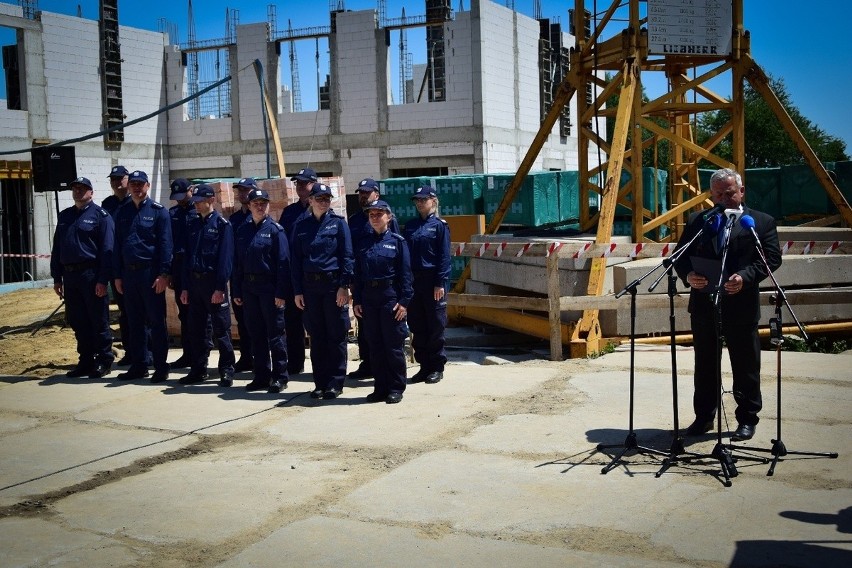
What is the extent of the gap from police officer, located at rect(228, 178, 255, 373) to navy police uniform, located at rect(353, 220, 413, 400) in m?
1.78

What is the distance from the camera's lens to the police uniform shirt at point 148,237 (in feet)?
32.9

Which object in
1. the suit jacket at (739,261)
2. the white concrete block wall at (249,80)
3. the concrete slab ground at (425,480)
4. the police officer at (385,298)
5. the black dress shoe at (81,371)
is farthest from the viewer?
the white concrete block wall at (249,80)

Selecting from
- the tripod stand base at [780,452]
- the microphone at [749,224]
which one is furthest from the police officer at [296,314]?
the tripod stand base at [780,452]

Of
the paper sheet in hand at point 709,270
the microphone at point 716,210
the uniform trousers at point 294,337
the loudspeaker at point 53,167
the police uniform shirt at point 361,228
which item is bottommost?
the uniform trousers at point 294,337

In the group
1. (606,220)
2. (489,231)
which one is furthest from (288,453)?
(489,231)

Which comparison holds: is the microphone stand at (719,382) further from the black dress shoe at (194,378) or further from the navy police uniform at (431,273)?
the black dress shoe at (194,378)

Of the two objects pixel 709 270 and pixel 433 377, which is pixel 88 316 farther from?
pixel 709 270

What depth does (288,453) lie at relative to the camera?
6949 mm

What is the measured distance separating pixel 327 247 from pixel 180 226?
99.9 inches

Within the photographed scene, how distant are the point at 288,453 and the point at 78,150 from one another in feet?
81.4

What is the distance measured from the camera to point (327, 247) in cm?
874

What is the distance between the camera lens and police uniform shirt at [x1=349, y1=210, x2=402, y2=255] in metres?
8.79

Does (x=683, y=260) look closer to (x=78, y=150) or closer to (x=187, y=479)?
(x=187, y=479)

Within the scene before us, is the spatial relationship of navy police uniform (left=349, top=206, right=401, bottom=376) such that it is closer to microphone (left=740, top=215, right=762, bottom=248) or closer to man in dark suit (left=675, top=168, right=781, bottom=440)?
man in dark suit (left=675, top=168, right=781, bottom=440)
